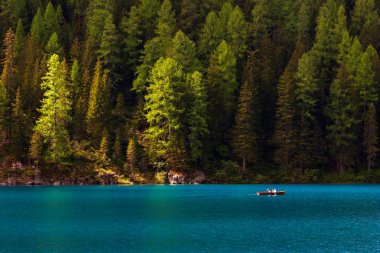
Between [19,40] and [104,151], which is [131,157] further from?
[19,40]

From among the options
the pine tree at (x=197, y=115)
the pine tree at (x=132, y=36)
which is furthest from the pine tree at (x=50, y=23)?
the pine tree at (x=197, y=115)

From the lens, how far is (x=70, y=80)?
127938mm

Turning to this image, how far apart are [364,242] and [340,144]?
75.2 meters

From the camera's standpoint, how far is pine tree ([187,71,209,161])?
117812 mm

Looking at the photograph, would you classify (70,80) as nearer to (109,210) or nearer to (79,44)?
(79,44)

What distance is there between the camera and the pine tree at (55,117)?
110m

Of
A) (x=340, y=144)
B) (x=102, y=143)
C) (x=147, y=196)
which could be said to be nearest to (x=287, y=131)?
(x=340, y=144)

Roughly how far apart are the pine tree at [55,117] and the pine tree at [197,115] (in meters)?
23.3

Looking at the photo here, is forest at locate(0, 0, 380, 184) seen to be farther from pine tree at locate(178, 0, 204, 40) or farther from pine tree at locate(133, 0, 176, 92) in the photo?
pine tree at locate(178, 0, 204, 40)

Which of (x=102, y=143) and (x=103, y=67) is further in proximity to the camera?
(x=103, y=67)

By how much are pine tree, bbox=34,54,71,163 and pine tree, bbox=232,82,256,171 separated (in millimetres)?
32065

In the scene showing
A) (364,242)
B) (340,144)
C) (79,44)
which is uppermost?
(79,44)

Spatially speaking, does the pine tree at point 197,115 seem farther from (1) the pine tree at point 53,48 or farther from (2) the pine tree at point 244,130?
(1) the pine tree at point 53,48

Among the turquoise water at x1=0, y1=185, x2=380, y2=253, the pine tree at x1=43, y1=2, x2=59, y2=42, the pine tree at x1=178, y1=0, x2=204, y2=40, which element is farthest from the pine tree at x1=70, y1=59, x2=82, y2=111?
the turquoise water at x1=0, y1=185, x2=380, y2=253
